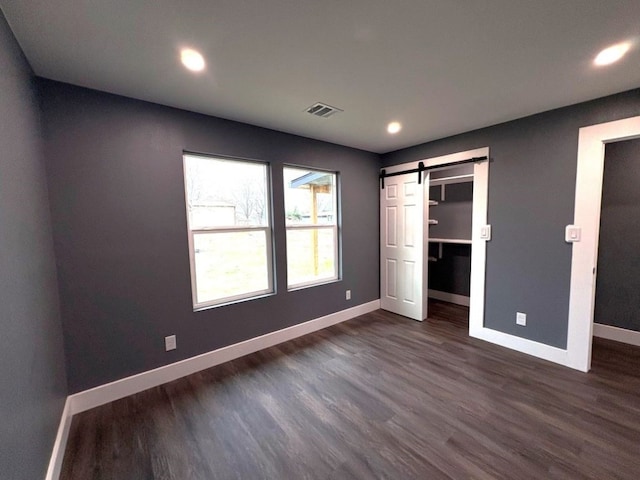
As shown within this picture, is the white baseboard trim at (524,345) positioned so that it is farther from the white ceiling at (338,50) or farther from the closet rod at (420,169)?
the white ceiling at (338,50)

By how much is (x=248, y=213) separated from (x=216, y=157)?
2.12 feet

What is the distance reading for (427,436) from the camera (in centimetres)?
168

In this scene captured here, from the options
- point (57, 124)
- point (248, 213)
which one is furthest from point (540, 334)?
A: point (57, 124)

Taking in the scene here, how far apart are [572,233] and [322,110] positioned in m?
2.58

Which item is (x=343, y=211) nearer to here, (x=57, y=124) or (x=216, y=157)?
(x=216, y=157)

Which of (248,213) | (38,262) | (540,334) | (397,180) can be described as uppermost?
(397,180)

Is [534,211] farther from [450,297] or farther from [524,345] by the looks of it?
[450,297]

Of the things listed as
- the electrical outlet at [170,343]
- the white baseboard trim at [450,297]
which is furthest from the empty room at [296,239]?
the white baseboard trim at [450,297]

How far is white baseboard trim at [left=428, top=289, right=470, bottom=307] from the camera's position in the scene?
4.24 m

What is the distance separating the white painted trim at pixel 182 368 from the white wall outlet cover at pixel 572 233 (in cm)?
265

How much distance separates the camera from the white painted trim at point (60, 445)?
1.39 meters

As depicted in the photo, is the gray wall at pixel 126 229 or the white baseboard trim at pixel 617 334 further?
the white baseboard trim at pixel 617 334

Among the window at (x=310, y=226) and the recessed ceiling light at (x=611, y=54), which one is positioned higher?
the recessed ceiling light at (x=611, y=54)

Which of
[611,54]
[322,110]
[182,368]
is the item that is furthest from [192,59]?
[611,54]
